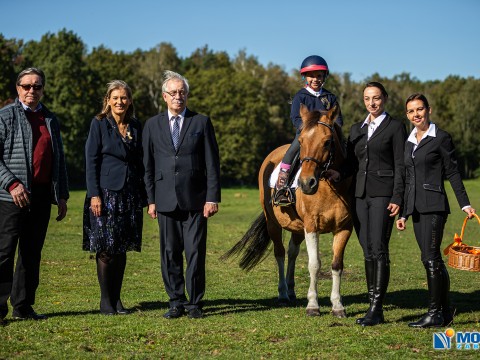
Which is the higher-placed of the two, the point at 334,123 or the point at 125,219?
the point at 334,123

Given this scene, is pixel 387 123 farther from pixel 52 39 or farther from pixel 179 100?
pixel 52 39

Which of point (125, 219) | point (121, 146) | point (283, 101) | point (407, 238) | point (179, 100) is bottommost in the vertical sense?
point (407, 238)

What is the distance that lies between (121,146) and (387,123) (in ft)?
10.7

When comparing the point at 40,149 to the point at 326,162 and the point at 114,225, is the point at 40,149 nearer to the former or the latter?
the point at 114,225

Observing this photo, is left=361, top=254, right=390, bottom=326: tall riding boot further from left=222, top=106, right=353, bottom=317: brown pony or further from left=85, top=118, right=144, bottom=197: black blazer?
left=85, top=118, right=144, bottom=197: black blazer

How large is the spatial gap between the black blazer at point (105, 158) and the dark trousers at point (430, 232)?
11.8 feet

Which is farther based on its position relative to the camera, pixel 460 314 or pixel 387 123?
pixel 460 314

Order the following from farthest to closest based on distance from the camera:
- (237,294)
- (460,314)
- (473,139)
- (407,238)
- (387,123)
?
1. (473,139)
2. (407,238)
3. (237,294)
4. (460,314)
5. (387,123)

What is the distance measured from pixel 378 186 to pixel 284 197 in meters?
1.46

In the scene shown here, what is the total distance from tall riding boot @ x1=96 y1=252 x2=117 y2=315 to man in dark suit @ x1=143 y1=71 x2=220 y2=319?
0.68 meters

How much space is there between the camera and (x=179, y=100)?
798 centimetres

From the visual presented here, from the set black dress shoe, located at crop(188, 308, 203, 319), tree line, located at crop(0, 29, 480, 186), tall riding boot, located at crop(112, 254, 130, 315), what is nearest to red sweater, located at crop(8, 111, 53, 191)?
tall riding boot, located at crop(112, 254, 130, 315)

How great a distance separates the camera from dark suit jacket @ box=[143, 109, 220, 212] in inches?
313

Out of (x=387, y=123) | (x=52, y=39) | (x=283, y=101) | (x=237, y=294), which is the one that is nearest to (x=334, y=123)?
(x=387, y=123)
